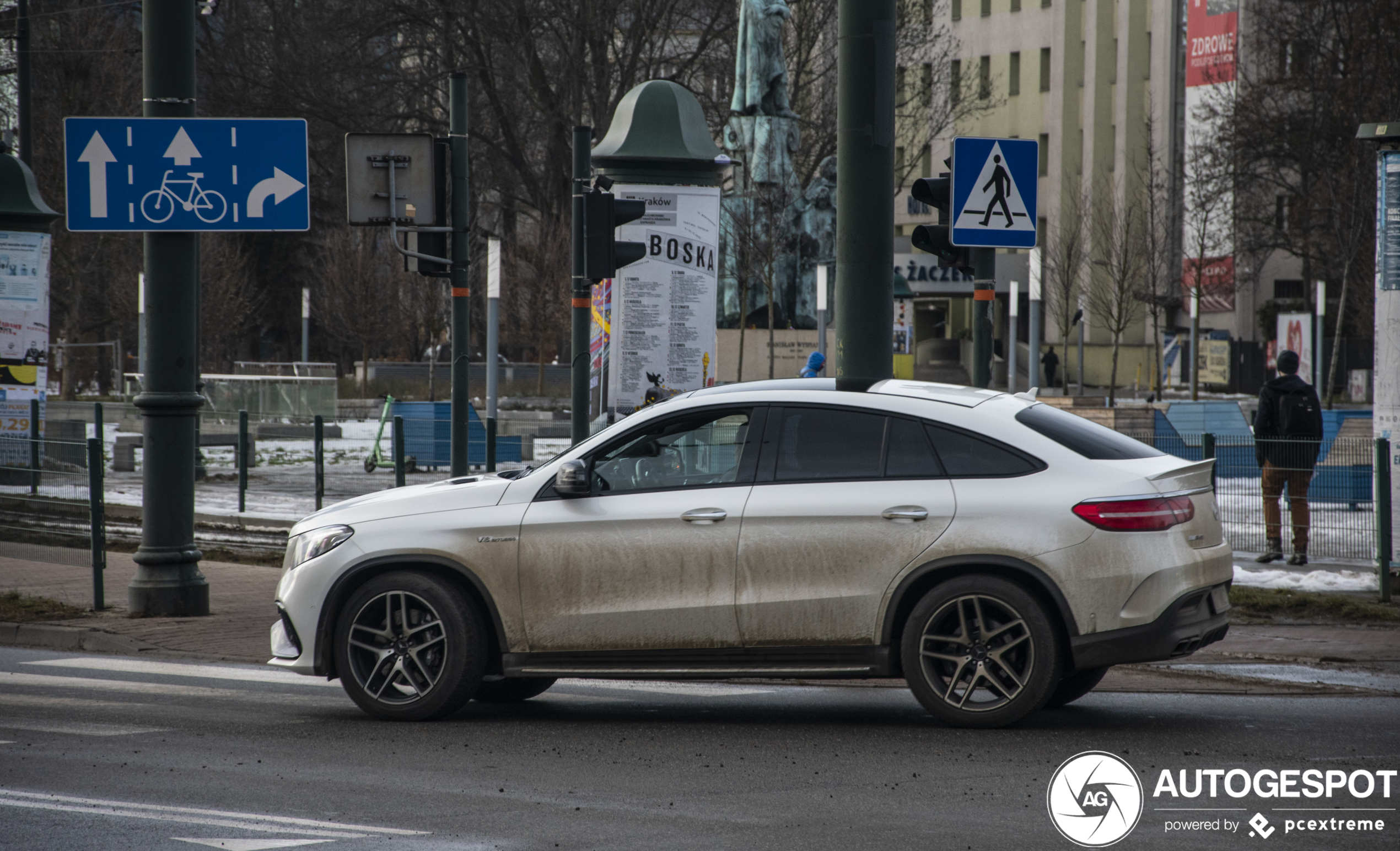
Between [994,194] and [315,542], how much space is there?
16.4 ft

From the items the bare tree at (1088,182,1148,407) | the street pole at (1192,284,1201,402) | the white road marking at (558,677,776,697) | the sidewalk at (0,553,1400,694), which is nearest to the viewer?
the white road marking at (558,677,776,697)

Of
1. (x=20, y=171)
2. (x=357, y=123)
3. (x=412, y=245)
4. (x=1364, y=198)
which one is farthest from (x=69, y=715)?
(x=1364, y=198)

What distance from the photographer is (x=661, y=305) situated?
13922mm

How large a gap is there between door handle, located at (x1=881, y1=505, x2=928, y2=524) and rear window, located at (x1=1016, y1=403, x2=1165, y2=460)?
646mm

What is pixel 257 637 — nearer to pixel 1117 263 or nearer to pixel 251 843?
pixel 251 843

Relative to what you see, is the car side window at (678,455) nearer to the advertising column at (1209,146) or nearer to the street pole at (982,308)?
the street pole at (982,308)

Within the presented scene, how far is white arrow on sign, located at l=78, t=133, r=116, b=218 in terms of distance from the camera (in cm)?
1154

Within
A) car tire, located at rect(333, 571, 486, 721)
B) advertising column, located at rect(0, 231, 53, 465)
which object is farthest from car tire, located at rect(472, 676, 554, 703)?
advertising column, located at rect(0, 231, 53, 465)

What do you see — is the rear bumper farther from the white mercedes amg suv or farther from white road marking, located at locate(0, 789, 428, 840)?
white road marking, located at locate(0, 789, 428, 840)

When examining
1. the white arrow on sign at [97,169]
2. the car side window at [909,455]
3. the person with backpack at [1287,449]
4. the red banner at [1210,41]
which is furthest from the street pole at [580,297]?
the red banner at [1210,41]

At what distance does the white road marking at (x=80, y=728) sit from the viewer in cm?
750

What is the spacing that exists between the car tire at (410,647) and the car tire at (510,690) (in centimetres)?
64

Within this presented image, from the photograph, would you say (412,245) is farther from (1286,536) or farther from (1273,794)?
(1273,794)

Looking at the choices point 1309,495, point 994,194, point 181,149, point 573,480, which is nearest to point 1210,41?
point 1309,495
